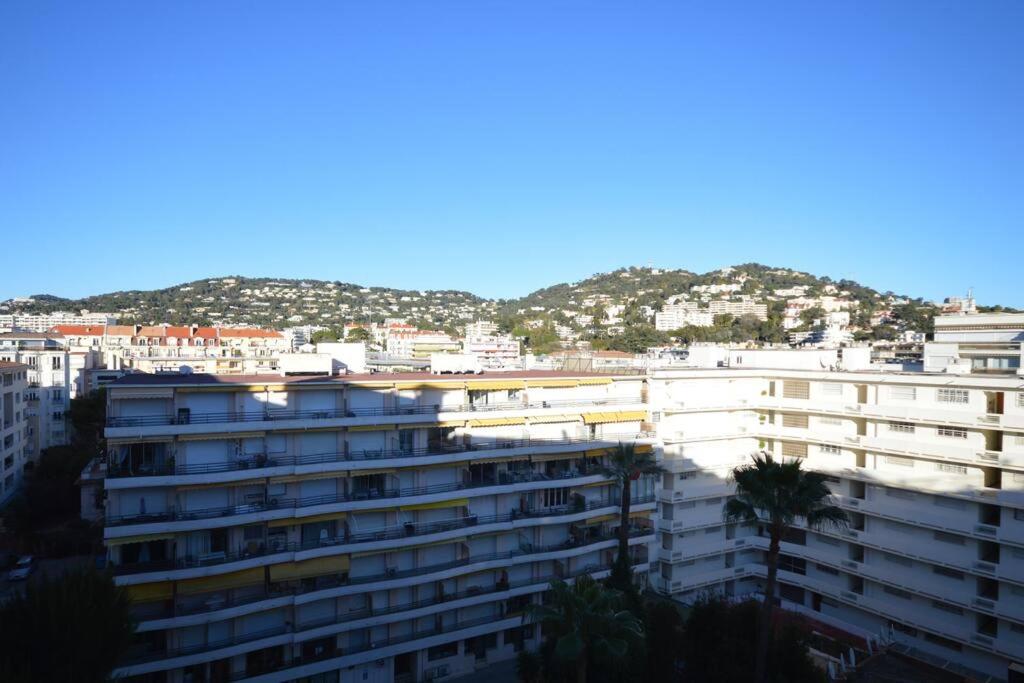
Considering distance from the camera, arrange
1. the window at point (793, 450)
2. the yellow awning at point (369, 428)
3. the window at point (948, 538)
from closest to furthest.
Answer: the yellow awning at point (369, 428) < the window at point (948, 538) < the window at point (793, 450)

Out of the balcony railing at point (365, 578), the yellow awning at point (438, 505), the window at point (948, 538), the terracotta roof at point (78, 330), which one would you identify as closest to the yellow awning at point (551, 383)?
the yellow awning at point (438, 505)

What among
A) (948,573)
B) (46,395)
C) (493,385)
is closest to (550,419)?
(493,385)

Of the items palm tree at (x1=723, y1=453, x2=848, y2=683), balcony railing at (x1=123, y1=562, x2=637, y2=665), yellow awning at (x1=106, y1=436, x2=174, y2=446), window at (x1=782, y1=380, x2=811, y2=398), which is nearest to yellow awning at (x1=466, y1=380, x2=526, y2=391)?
balcony railing at (x1=123, y1=562, x2=637, y2=665)

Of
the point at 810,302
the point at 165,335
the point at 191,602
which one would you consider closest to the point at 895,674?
the point at 191,602

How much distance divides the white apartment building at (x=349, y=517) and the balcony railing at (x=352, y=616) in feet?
0.27

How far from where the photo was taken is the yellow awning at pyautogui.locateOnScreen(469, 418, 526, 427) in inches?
1095

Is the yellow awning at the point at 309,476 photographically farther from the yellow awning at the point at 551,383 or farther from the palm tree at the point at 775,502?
the palm tree at the point at 775,502

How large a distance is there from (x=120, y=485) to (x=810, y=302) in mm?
185935

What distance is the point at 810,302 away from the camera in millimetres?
178000

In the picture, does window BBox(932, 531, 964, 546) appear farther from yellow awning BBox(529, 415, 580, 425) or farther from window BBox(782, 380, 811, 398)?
yellow awning BBox(529, 415, 580, 425)

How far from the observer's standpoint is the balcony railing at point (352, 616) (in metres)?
21.7

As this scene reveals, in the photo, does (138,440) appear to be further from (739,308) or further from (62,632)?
(739,308)

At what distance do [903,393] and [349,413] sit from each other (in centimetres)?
2622

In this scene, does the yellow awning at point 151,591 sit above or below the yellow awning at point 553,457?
below
